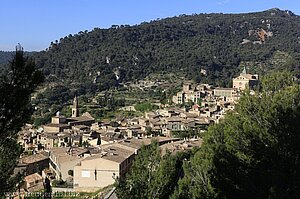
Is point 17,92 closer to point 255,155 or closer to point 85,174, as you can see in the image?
point 255,155

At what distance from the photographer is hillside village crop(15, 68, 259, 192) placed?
917 inches

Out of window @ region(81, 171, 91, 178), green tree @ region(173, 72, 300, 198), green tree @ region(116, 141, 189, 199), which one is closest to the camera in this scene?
green tree @ region(173, 72, 300, 198)

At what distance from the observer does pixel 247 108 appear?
11227 millimetres

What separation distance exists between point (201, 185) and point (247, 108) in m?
2.25

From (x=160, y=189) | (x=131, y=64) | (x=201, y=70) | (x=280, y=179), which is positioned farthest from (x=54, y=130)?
(x=131, y=64)

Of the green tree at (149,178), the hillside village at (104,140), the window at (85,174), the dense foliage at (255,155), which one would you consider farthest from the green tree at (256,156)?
Result: the window at (85,174)

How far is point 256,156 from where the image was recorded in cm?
1036

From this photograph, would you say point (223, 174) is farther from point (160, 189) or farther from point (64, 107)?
point (64, 107)

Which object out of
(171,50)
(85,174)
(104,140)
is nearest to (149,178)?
(85,174)

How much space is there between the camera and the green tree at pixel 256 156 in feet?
32.8

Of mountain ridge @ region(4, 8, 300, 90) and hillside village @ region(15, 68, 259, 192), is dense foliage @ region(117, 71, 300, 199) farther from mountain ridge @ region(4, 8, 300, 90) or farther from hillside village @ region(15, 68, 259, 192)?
mountain ridge @ region(4, 8, 300, 90)

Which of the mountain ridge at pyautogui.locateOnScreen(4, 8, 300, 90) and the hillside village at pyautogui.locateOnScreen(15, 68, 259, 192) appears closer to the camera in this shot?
the hillside village at pyautogui.locateOnScreen(15, 68, 259, 192)

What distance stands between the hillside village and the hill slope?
708 inches

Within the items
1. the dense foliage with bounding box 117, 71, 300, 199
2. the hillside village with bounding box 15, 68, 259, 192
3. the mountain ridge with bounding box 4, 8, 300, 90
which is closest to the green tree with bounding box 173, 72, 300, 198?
the dense foliage with bounding box 117, 71, 300, 199
